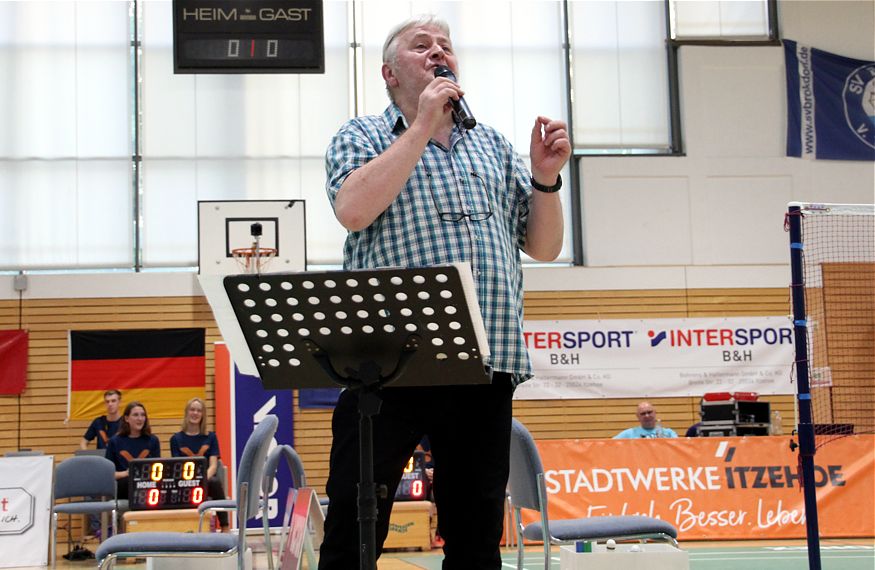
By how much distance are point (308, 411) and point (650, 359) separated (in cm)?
429

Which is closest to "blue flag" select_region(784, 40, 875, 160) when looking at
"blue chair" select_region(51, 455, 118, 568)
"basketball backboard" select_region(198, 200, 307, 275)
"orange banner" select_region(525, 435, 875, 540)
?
"orange banner" select_region(525, 435, 875, 540)

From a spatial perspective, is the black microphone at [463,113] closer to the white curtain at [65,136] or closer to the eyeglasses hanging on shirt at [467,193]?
the eyeglasses hanging on shirt at [467,193]

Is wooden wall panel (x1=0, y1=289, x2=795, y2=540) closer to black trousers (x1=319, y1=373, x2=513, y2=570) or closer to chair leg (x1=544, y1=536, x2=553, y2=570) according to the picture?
chair leg (x1=544, y1=536, x2=553, y2=570)

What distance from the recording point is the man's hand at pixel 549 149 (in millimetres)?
2779

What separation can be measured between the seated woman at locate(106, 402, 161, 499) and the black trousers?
844cm

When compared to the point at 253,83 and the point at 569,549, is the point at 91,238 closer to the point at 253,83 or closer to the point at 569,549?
the point at 253,83

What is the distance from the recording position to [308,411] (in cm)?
1281

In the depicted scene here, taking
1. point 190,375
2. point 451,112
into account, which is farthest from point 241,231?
point 451,112

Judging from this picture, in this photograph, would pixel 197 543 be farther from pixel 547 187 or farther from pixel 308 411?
pixel 308 411

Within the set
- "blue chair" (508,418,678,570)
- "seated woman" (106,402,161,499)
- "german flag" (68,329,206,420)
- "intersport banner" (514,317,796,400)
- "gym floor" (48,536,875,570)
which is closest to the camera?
"blue chair" (508,418,678,570)

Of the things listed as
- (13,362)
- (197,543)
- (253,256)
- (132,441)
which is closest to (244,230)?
(253,256)

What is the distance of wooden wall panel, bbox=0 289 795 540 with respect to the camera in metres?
12.6

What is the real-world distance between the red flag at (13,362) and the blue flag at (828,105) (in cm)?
999

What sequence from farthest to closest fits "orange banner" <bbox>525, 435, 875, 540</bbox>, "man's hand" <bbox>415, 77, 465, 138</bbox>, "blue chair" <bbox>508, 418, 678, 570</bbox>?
1. "orange banner" <bbox>525, 435, 875, 540</bbox>
2. "blue chair" <bbox>508, 418, 678, 570</bbox>
3. "man's hand" <bbox>415, 77, 465, 138</bbox>
